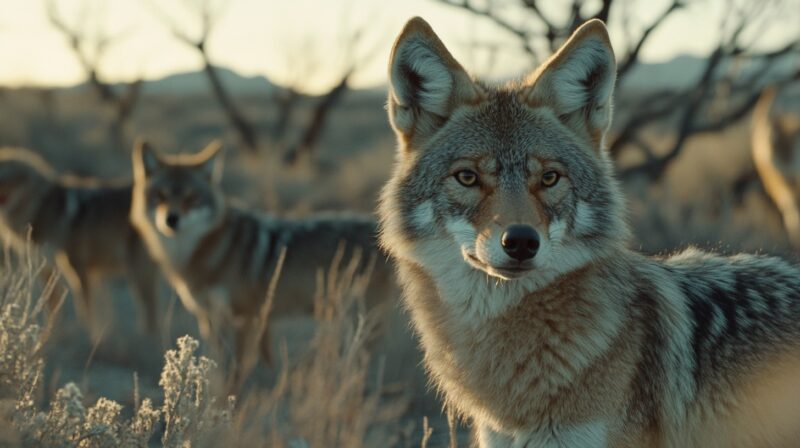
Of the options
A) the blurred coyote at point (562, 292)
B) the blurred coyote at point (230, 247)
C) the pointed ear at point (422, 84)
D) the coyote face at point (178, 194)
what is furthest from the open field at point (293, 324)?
the coyote face at point (178, 194)

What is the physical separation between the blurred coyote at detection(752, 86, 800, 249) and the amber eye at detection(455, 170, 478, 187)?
7542 millimetres

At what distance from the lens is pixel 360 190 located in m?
15.0

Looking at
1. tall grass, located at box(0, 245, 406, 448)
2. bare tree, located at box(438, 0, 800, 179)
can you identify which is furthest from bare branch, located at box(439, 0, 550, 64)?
tall grass, located at box(0, 245, 406, 448)

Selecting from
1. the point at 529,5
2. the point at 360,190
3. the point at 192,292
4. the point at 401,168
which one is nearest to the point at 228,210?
the point at 192,292

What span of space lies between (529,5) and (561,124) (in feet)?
22.4

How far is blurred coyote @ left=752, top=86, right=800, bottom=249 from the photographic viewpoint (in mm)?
10062

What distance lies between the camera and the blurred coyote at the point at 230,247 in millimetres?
7766

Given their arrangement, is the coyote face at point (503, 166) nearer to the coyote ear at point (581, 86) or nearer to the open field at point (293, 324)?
the coyote ear at point (581, 86)

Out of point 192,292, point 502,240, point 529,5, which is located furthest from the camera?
point 529,5

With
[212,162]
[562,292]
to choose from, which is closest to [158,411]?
[562,292]

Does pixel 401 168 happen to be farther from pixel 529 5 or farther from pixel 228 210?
pixel 529 5

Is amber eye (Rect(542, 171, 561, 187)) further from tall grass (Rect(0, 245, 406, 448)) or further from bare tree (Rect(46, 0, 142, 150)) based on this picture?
bare tree (Rect(46, 0, 142, 150))

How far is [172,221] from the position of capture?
7.89 metres

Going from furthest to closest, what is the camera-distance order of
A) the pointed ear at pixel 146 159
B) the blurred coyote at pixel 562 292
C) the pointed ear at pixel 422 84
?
the pointed ear at pixel 146 159, the pointed ear at pixel 422 84, the blurred coyote at pixel 562 292
